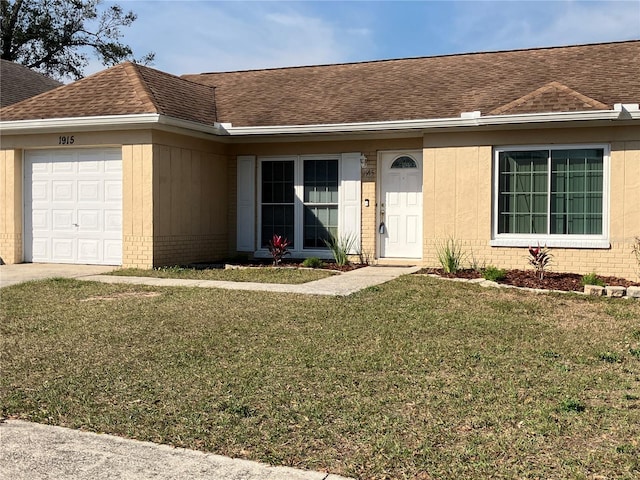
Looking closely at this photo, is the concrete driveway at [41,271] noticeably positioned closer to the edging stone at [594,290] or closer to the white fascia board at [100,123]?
the white fascia board at [100,123]

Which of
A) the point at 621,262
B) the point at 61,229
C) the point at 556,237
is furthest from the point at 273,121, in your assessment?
the point at 621,262

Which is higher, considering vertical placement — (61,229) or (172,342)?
(61,229)

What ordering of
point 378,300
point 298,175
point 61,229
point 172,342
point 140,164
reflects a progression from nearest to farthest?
point 172,342
point 378,300
point 140,164
point 61,229
point 298,175

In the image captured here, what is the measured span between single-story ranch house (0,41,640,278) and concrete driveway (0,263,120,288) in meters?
0.35

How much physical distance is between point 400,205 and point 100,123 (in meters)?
6.37

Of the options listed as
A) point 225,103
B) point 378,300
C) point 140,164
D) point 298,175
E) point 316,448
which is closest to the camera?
point 316,448

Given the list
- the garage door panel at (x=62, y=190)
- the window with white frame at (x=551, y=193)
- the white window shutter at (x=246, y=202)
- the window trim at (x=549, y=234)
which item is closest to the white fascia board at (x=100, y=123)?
the garage door panel at (x=62, y=190)

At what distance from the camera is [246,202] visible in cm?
1603

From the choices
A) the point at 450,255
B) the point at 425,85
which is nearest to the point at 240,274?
the point at 450,255

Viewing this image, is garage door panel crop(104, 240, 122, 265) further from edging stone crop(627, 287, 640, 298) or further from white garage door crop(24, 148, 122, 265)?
edging stone crop(627, 287, 640, 298)

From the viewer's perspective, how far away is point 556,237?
12773 millimetres

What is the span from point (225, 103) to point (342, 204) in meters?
4.32

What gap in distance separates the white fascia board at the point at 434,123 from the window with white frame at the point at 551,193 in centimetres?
80

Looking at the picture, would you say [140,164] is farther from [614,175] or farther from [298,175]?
[614,175]
